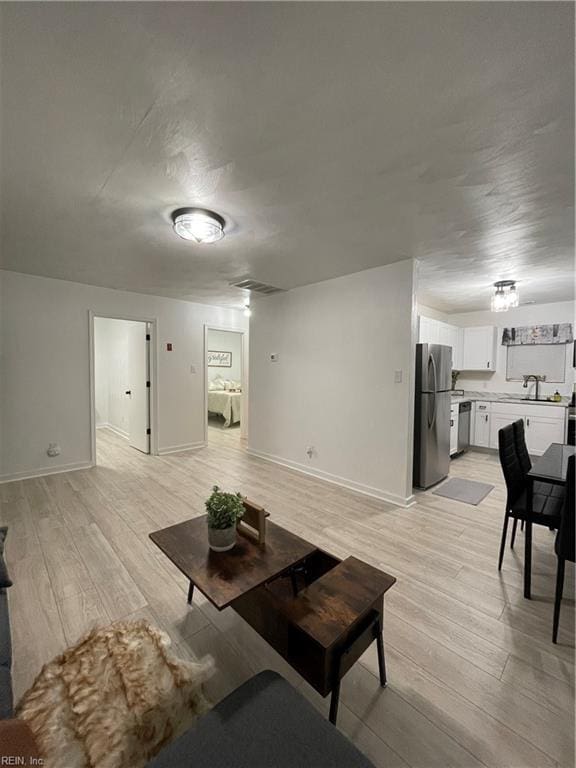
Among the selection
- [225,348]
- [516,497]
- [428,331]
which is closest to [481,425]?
[428,331]

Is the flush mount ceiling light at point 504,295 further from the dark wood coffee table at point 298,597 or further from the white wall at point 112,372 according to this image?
the white wall at point 112,372

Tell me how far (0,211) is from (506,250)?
4072 mm

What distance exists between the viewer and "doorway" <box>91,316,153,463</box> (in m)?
5.07

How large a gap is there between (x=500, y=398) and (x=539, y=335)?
1160 mm

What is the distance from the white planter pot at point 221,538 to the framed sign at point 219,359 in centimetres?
781

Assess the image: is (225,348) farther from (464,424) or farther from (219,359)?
(464,424)

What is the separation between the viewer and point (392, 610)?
1874 millimetres

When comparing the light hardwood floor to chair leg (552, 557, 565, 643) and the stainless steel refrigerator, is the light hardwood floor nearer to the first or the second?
chair leg (552, 557, 565, 643)

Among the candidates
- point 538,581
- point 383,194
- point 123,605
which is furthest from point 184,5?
point 538,581

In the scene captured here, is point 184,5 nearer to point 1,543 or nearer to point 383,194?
point 383,194

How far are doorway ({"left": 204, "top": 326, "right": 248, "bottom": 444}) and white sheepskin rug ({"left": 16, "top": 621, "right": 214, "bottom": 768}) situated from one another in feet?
14.1

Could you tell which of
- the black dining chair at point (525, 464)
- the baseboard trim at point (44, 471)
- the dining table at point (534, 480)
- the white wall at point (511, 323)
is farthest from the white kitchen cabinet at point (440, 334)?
the baseboard trim at point (44, 471)

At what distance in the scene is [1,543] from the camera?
1750 millimetres

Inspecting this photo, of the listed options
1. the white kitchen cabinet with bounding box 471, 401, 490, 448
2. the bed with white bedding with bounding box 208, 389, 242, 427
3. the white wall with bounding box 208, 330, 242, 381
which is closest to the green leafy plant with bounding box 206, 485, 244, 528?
the white kitchen cabinet with bounding box 471, 401, 490, 448
